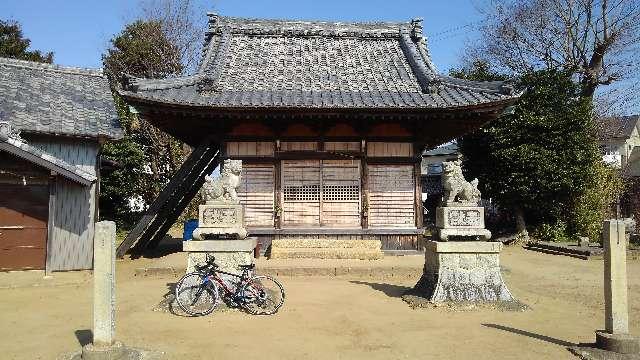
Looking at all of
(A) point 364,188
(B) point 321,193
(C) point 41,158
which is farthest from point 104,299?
(A) point 364,188

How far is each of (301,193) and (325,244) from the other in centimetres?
178

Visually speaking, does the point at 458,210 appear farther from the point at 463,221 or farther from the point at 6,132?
the point at 6,132

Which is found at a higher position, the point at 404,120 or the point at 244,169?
the point at 404,120

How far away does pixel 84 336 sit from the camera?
671 cm

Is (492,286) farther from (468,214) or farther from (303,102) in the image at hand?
(303,102)

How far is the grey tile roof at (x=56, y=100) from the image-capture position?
1358 cm

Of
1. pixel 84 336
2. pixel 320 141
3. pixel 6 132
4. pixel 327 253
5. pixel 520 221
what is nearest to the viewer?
pixel 84 336

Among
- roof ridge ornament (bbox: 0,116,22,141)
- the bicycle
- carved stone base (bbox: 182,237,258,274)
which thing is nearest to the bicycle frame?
the bicycle

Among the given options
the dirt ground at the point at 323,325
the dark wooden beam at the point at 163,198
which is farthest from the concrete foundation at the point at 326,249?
the dark wooden beam at the point at 163,198

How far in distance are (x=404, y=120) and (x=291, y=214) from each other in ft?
14.8

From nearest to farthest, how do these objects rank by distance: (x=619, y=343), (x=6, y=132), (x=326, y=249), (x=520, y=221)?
(x=619, y=343) < (x=6, y=132) < (x=326, y=249) < (x=520, y=221)

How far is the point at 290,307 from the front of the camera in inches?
337

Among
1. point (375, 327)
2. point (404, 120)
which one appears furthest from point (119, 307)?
point (404, 120)

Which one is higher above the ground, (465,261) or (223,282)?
(465,261)
